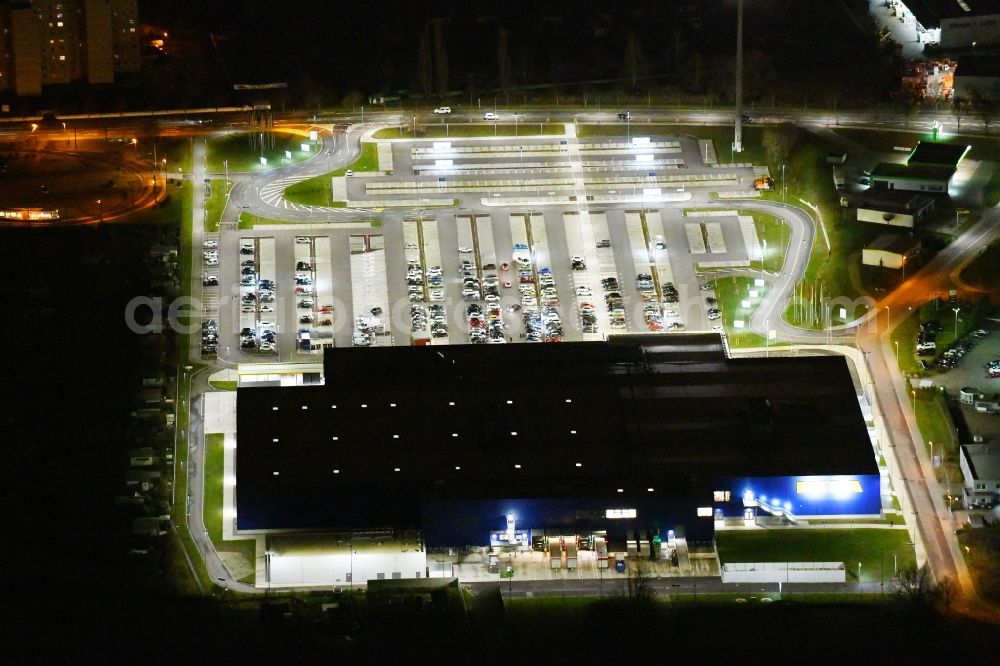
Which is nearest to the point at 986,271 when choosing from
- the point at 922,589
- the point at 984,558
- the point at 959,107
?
the point at 959,107

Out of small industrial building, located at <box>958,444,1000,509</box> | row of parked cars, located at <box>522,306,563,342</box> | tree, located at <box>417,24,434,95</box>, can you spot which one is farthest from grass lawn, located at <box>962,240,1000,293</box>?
tree, located at <box>417,24,434,95</box>

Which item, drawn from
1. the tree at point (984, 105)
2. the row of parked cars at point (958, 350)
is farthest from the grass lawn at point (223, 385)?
the tree at point (984, 105)

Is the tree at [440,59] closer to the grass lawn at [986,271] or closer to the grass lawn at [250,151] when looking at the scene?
the grass lawn at [250,151]

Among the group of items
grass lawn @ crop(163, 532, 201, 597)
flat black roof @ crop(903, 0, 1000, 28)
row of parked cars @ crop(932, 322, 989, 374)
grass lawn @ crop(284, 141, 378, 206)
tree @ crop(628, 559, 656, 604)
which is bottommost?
tree @ crop(628, 559, 656, 604)

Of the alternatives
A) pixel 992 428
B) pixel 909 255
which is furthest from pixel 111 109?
pixel 992 428

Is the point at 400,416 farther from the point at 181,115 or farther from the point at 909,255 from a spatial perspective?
the point at 181,115

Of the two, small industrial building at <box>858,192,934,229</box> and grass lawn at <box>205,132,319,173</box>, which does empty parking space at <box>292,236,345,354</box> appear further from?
small industrial building at <box>858,192,934,229</box>
